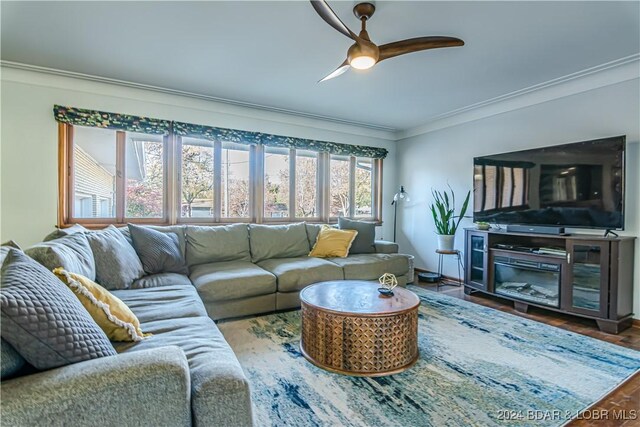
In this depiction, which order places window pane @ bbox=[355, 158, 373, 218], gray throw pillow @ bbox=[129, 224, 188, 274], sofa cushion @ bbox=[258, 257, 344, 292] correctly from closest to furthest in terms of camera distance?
gray throw pillow @ bbox=[129, 224, 188, 274], sofa cushion @ bbox=[258, 257, 344, 292], window pane @ bbox=[355, 158, 373, 218]

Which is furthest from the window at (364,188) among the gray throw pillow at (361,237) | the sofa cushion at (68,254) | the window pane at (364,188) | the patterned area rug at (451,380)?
the sofa cushion at (68,254)

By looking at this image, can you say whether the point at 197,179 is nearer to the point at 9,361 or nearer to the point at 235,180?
the point at 235,180

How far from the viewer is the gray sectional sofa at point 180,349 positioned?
2.91ft

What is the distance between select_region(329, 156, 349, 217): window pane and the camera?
518 centimetres

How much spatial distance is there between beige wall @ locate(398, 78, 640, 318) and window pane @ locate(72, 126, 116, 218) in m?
4.33

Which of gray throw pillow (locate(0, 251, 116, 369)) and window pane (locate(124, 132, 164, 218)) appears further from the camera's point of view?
window pane (locate(124, 132, 164, 218))

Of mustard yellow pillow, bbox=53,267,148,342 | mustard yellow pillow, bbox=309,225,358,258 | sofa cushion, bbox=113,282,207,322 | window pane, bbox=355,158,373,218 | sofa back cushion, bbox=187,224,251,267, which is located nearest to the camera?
mustard yellow pillow, bbox=53,267,148,342

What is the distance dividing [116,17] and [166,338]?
230cm

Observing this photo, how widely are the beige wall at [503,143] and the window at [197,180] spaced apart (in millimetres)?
696

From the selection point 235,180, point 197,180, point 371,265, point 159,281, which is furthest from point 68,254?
point 371,265

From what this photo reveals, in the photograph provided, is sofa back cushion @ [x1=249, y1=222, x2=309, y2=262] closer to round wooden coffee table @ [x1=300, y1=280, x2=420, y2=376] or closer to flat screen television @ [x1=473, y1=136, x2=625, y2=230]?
round wooden coffee table @ [x1=300, y1=280, x2=420, y2=376]

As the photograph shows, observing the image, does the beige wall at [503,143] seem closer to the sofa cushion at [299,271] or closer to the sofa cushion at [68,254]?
the sofa cushion at [299,271]

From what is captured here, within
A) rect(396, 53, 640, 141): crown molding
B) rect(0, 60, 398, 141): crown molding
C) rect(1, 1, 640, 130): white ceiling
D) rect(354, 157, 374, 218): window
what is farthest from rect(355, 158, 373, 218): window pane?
rect(1, 1, 640, 130): white ceiling

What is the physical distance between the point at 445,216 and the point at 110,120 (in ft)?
14.3
